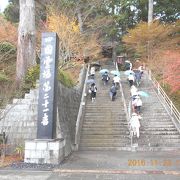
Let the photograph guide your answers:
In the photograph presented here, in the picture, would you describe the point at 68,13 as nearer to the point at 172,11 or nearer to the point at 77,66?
the point at 77,66

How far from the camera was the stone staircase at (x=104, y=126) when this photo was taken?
1619cm

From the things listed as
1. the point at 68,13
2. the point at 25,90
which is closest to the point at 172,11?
the point at 68,13

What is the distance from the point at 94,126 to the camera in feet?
59.8

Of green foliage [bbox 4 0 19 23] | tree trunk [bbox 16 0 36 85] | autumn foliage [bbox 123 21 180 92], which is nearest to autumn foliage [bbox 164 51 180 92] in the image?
autumn foliage [bbox 123 21 180 92]

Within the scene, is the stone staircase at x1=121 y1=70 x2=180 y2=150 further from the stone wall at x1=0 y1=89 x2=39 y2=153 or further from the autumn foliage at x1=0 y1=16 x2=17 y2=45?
the autumn foliage at x1=0 y1=16 x2=17 y2=45

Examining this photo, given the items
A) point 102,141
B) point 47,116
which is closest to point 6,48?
point 102,141

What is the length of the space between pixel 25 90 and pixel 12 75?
2.49m

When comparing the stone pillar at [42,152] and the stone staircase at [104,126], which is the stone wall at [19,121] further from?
the stone staircase at [104,126]

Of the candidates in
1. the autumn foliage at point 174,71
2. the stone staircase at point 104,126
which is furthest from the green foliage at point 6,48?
the autumn foliage at point 174,71

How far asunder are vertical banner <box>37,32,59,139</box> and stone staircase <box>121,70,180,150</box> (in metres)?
5.67

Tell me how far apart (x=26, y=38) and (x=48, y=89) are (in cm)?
582

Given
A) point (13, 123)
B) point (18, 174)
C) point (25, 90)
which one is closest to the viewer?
point (18, 174)

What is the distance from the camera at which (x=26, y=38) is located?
16.8 meters

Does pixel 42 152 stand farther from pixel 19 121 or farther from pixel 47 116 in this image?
pixel 19 121
